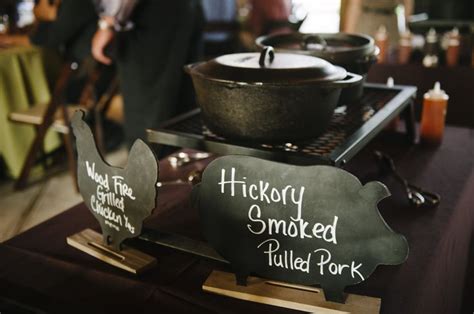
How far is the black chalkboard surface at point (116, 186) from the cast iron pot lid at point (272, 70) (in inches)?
9.3

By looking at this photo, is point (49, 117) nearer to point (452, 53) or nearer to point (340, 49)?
point (340, 49)

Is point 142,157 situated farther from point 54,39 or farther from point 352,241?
point 54,39

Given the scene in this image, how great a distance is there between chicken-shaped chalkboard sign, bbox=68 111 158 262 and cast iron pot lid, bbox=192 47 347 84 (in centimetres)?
24

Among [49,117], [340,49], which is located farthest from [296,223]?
[49,117]

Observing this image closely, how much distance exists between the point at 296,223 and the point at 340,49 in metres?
0.62

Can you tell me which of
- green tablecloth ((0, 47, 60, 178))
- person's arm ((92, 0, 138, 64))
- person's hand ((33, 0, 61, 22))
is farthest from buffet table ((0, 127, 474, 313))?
person's hand ((33, 0, 61, 22))

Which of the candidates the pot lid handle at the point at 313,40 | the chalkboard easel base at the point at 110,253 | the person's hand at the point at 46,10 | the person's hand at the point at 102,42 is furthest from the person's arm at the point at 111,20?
the chalkboard easel base at the point at 110,253

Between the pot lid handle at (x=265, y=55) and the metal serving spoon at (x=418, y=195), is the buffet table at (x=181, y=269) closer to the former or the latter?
the metal serving spoon at (x=418, y=195)

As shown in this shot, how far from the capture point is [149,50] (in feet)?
8.16

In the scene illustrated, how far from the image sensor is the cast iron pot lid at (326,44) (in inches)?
46.6

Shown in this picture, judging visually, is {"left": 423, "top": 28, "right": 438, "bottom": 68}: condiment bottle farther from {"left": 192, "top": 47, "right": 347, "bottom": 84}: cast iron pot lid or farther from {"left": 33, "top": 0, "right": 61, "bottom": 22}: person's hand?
{"left": 33, "top": 0, "right": 61, "bottom": 22}: person's hand

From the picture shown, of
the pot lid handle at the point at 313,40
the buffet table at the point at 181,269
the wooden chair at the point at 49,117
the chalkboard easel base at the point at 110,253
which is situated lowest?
the wooden chair at the point at 49,117

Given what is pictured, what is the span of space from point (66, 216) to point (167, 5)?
157 cm

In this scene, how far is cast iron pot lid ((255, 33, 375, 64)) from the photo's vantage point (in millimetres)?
1185
